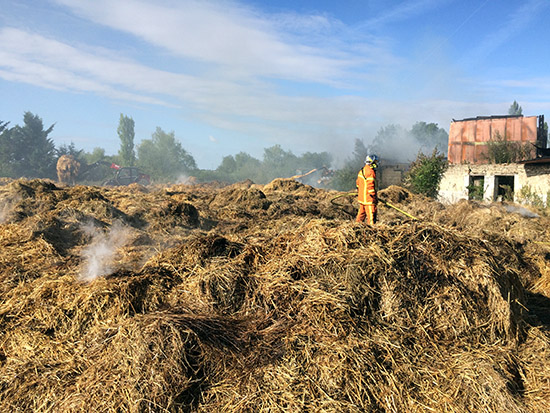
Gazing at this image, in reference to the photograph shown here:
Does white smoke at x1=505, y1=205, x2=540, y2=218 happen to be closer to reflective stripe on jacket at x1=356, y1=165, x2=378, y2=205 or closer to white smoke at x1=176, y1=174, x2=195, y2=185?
reflective stripe on jacket at x1=356, y1=165, x2=378, y2=205

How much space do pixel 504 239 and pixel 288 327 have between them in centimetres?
554

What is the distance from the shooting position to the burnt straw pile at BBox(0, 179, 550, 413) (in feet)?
8.60

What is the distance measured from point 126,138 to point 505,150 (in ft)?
183

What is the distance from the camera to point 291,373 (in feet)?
8.98

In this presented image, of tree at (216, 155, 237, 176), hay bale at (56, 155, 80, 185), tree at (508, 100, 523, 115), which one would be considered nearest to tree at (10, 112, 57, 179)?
hay bale at (56, 155, 80, 185)

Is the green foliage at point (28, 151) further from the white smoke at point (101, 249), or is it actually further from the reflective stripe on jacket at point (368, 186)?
the reflective stripe on jacket at point (368, 186)

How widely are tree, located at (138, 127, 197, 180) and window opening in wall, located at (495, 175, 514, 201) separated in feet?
113

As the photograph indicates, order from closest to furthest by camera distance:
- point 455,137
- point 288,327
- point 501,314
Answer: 1. point 288,327
2. point 501,314
3. point 455,137

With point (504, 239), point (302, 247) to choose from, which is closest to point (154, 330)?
point (302, 247)

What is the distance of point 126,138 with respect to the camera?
59.5m

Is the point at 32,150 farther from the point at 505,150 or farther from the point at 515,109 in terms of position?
the point at 515,109

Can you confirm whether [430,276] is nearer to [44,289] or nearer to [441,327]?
[441,327]

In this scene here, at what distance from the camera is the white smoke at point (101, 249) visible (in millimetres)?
4184

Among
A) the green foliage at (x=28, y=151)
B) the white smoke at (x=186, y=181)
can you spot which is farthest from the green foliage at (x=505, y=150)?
the green foliage at (x=28, y=151)
